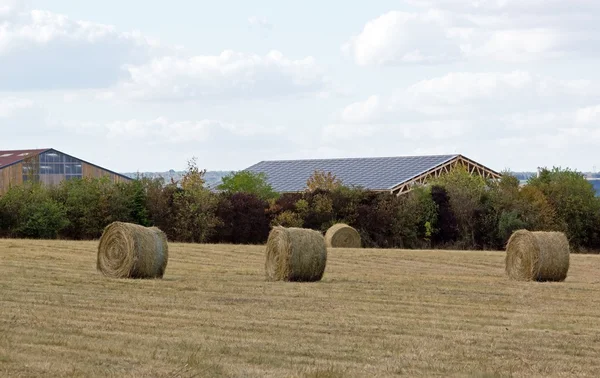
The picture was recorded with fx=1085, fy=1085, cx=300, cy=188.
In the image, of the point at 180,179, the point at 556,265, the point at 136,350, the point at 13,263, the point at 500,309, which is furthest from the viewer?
the point at 180,179

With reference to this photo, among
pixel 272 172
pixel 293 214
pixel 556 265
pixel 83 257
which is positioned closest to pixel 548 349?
pixel 556 265

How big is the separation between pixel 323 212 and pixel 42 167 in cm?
3823

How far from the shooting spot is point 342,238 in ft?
162

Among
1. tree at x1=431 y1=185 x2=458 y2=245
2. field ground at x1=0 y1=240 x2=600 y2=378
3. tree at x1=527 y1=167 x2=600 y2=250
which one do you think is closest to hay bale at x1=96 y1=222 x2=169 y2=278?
field ground at x1=0 y1=240 x2=600 y2=378

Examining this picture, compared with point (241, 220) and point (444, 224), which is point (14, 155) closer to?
point (241, 220)

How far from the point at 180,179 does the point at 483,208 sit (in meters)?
27.6

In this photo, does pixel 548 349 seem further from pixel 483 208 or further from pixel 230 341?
pixel 483 208

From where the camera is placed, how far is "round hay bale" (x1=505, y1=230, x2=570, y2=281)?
2883 cm

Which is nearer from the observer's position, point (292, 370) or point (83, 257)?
point (292, 370)

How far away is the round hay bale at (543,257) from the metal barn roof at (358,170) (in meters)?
A: 52.6

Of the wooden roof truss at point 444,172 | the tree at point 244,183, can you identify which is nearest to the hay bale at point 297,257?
the tree at point 244,183

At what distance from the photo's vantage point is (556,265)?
29047mm

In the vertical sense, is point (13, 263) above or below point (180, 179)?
below

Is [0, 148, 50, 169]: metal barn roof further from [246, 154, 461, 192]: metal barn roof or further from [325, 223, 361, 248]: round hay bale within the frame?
[325, 223, 361, 248]: round hay bale
